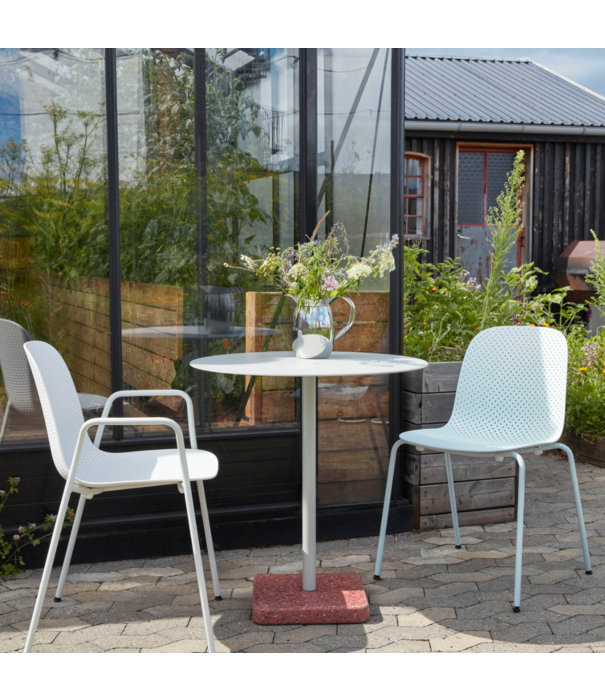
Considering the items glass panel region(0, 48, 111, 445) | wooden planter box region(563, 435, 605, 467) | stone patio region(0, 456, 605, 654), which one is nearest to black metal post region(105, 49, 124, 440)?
glass panel region(0, 48, 111, 445)

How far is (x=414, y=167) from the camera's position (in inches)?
340

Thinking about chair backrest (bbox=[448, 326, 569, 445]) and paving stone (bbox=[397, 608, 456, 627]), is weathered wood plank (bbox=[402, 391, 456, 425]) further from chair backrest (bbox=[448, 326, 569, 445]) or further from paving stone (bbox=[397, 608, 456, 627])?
paving stone (bbox=[397, 608, 456, 627])

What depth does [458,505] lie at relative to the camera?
10.8 ft

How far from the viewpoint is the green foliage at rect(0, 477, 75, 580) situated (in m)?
2.71

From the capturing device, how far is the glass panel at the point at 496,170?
903 centimetres

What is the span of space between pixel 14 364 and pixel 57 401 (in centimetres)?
74

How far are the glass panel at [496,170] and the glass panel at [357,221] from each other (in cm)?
631

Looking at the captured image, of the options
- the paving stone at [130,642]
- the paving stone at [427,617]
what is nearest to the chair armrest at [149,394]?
the paving stone at [130,642]

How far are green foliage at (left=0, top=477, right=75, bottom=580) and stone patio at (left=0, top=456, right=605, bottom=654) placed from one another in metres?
0.07

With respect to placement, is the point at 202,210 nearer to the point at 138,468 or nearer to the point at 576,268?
the point at 138,468

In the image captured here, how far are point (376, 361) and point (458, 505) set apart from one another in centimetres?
113

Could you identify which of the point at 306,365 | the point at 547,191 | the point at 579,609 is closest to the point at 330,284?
the point at 306,365

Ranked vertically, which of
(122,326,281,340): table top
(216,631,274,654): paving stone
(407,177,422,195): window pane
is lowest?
(216,631,274,654): paving stone

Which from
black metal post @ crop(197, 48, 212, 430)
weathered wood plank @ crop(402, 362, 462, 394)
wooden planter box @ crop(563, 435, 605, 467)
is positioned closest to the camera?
black metal post @ crop(197, 48, 212, 430)
